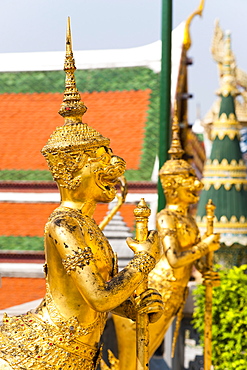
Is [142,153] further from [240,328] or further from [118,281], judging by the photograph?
[118,281]

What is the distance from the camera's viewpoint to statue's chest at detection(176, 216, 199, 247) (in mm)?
5255

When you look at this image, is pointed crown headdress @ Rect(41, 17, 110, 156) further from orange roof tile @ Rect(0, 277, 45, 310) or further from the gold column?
orange roof tile @ Rect(0, 277, 45, 310)

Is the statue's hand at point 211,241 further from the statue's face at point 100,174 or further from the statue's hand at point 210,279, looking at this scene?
the statue's face at point 100,174

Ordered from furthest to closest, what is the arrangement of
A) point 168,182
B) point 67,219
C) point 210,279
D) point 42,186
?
1. point 42,186
2. point 168,182
3. point 210,279
4. point 67,219

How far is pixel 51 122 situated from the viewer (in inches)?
286

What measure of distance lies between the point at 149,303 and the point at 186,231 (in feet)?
7.05

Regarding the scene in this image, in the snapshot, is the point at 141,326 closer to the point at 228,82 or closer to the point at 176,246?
the point at 176,246

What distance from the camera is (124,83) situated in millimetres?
7836

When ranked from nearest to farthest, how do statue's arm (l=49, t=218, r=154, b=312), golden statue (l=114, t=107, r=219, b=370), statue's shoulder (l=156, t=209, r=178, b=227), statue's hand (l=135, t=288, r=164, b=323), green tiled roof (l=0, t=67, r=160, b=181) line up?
statue's arm (l=49, t=218, r=154, b=312)
statue's hand (l=135, t=288, r=164, b=323)
golden statue (l=114, t=107, r=219, b=370)
statue's shoulder (l=156, t=209, r=178, b=227)
green tiled roof (l=0, t=67, r=160, b=181)

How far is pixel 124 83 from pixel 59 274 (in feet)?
16.2

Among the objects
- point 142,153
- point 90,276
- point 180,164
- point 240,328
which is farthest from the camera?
point 142,153

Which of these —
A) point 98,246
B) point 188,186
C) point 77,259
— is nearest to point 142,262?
point 98,246

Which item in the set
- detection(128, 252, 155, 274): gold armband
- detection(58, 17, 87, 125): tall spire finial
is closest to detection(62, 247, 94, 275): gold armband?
detection(128, 252, 155, 274): gold armband

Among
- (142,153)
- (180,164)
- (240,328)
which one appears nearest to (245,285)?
(240,328)
